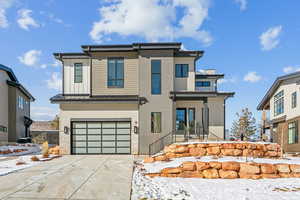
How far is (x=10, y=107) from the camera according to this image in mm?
23719

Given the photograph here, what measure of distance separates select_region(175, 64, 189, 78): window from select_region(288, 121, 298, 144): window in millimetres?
9455

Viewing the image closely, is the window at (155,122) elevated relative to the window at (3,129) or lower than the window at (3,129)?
elevated

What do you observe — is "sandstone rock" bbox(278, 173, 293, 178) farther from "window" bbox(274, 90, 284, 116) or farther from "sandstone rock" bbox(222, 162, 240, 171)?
"window" bbox(274, 90, 284, 116)

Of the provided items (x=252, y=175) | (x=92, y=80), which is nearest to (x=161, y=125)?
(x=92, y=80)

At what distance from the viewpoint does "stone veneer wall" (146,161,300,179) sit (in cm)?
848

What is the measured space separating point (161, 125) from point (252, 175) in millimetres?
7594

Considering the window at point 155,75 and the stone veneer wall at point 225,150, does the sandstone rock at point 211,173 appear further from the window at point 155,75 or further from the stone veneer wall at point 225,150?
the window at point 155,75

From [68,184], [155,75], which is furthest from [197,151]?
[68,184]

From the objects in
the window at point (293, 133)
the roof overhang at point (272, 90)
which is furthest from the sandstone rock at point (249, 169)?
the roof overhang at point (272, 90)

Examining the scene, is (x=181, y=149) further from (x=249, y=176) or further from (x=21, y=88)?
(x=21, y=88)

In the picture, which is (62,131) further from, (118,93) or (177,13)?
(177,13)

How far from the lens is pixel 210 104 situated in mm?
16859

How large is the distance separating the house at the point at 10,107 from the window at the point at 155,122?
17.2m

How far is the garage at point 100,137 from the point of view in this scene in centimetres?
1555
